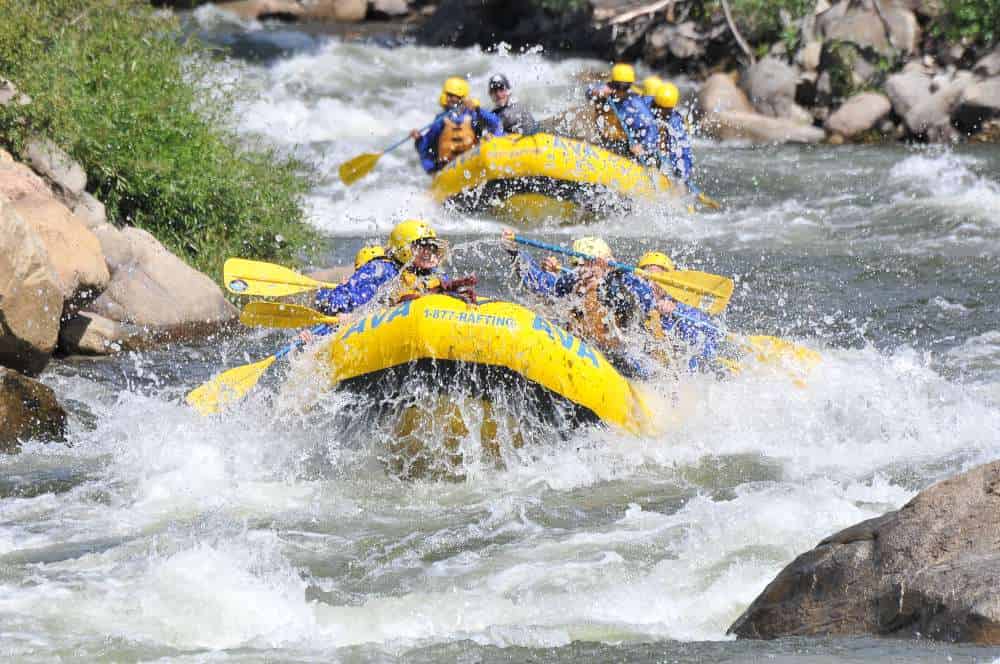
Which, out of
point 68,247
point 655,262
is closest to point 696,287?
point 655,262

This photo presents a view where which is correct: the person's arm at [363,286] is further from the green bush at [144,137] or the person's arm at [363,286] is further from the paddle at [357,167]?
the paddle at [357,167]

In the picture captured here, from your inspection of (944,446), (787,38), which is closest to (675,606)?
(944,446)

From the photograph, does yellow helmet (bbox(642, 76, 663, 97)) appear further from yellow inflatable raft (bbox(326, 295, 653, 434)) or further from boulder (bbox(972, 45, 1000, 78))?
yellow inflatable raft (bbox(326, 295, 653, 434))

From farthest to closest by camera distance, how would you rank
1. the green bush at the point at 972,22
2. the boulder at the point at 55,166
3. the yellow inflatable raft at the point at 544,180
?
the green bush at the point at 972,22 → the yellow inflatable raft at the point at 544,180 → the boulder at the point at 55,166

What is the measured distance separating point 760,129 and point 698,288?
8944 mm

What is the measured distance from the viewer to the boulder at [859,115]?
16.9 metres

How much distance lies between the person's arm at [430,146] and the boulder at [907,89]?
233 inches

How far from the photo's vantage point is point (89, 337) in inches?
356

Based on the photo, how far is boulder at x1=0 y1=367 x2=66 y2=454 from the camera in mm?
7336

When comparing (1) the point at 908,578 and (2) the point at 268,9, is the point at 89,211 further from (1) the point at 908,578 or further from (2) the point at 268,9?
(2) the point at 268,9

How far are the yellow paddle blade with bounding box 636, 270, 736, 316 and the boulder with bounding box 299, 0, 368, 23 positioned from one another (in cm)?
1983

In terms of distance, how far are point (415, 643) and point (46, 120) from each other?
537 centimetres

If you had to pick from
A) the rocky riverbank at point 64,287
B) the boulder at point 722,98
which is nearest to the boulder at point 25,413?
the rocky riverbank at point 64,287

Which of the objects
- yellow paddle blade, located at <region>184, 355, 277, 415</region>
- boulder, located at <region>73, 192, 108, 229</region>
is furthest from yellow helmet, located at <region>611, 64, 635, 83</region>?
yellow paddle blade, located at <region>184, 355, 277, 415</region>
